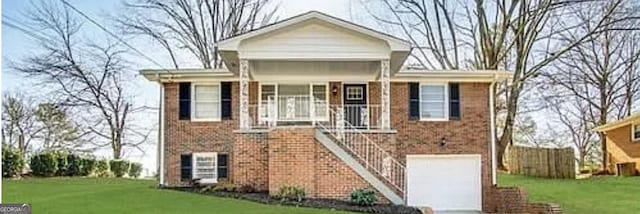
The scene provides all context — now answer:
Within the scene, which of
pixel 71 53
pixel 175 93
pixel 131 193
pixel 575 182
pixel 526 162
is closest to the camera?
pixel 131 193

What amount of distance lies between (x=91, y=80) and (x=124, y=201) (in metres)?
9.35

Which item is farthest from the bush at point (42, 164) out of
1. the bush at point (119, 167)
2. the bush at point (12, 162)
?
the bush at point (119, 167)

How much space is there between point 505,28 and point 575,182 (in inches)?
187

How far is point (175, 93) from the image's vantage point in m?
12.9

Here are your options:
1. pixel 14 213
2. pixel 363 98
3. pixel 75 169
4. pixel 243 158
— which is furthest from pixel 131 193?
pixel 14 213

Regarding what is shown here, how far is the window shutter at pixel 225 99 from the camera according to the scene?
42.3 feet

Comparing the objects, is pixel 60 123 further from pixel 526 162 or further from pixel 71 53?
pixel 526 162

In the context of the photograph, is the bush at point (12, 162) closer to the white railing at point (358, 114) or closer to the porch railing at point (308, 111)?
the porch railing at point (308, 111)

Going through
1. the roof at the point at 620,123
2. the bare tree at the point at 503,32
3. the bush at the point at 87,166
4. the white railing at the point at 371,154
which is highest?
the bare tree at the point at 503,32

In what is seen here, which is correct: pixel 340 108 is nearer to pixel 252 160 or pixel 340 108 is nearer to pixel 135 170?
pixel 252 160

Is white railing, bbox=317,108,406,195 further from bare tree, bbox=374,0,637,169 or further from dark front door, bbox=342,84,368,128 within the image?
bare tree, bbox=374,0,637,169

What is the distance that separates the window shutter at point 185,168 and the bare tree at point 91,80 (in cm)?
528

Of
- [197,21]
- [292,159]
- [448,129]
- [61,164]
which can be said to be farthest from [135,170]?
[448,129]

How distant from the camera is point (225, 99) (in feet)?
42.3
